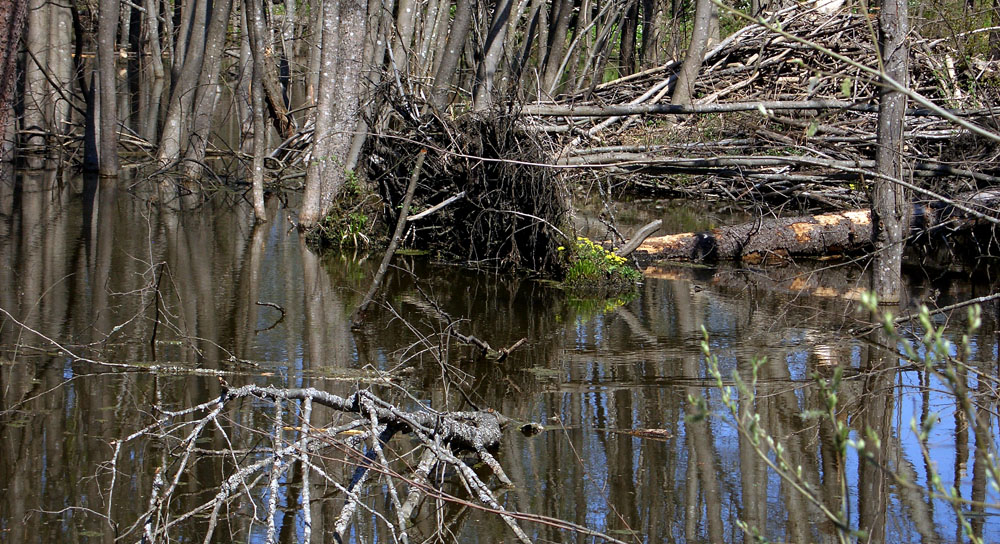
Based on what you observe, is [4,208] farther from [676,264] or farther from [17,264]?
[676,264]

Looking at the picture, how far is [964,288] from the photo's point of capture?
10.9 metres

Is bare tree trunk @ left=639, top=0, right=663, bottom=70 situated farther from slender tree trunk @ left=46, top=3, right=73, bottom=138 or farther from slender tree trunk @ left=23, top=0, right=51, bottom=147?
slender tree trunk @ left=23, top=0, right=51, bottom=147

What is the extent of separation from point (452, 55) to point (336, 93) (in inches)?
64.6

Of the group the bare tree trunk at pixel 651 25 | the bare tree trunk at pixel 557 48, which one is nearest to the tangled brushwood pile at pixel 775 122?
the bare tree trunk at pixel 557 48

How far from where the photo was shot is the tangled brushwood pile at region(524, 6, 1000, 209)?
12.9 meters

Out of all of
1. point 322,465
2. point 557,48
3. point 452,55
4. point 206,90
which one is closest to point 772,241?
point 452,55

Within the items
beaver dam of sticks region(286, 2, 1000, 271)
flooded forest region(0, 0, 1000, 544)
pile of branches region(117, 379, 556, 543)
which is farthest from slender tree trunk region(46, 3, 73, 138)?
pile of branches region(117, 379, 556, 543)

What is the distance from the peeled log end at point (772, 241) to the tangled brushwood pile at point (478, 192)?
5.84 ft

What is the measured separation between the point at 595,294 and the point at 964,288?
3.96 meters

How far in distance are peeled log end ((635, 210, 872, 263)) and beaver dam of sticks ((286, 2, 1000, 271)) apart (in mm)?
153

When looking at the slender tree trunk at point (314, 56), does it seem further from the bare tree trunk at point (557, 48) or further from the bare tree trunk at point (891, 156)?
the bare tree trunk at point (891, 156)

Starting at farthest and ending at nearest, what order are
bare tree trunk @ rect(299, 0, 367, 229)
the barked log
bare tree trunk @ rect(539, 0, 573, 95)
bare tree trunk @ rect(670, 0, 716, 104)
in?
1. bare tree trunk @ rect(539, 0, 573, 95)
2. bare tree trunk @ rect(670, 0, 716, 104)
3. bare tree trunk @ rect(299, 0, 367, 229)
4. the barked log

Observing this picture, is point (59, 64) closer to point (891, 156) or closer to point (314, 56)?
point (314, 56)

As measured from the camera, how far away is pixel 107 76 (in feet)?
57.0
